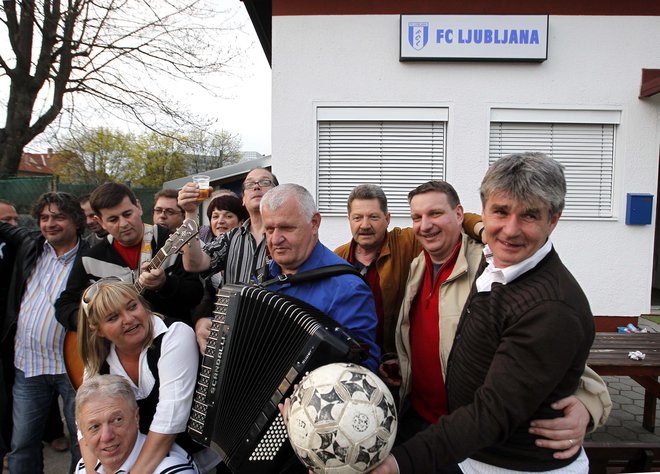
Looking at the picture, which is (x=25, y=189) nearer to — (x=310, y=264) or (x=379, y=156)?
(x=379, y=156)

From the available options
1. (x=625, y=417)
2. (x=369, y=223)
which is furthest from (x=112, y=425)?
(x=625, y=417)

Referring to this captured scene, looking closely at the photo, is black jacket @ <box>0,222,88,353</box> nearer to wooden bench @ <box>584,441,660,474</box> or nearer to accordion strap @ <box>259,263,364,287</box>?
accordion strap @ <box>259,263,364,287</box>

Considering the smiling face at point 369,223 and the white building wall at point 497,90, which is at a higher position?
the white building wall at point 497,90

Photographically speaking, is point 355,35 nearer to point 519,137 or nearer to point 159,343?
point 519,137

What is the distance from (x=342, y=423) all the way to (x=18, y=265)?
292 cm

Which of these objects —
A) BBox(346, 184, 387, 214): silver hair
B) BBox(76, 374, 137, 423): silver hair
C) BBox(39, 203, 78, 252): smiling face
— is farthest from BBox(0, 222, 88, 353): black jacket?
BBox(346, 184, 387, 214): silver hair

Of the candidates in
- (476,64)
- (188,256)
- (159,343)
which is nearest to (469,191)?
(476,64)

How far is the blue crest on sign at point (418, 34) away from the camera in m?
5.82

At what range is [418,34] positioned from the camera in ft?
19.1

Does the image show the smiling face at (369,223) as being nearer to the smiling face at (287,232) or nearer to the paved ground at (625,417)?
the smiling face at (287,232)

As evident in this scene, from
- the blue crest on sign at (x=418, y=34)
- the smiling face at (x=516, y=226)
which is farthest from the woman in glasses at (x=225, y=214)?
the blue crest on sign at (x=418, y=34)

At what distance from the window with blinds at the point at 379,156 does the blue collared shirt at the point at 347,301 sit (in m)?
4.27

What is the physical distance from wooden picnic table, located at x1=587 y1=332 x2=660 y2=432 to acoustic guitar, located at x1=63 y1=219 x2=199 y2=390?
2.96 metres

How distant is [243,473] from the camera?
1.61 metres
